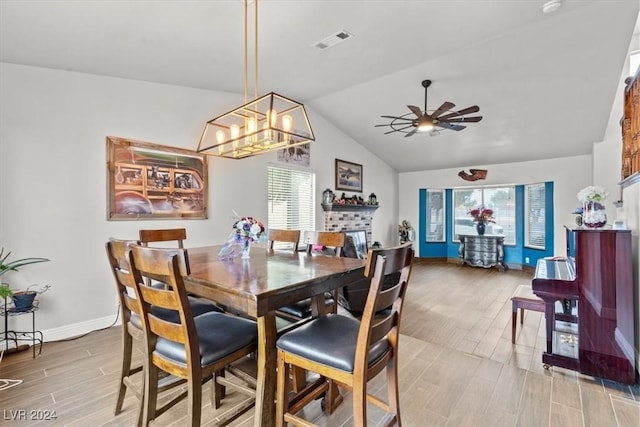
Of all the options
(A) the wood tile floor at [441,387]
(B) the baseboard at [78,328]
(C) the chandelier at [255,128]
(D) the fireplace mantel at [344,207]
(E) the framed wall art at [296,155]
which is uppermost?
(E) the framed wall art at [296,155]

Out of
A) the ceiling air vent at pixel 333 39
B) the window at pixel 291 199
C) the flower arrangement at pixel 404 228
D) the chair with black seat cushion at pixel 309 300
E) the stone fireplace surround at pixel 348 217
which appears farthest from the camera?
the flower arrangement at pixel 404 228

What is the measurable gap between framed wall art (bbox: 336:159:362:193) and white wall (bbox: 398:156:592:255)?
222 cm

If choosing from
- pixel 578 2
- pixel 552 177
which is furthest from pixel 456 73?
pixel 552 177

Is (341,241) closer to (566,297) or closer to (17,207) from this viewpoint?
(566,297)

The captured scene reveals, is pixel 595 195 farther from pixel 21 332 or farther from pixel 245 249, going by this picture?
pixel 21 332

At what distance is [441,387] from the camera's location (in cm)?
215

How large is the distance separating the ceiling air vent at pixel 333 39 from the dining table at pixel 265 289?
7.86 ft

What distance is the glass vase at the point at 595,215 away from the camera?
95.1 inches

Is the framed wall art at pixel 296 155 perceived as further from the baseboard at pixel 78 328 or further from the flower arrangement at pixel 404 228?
the flower arrangement at pixel 404 228

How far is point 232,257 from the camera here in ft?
7.32

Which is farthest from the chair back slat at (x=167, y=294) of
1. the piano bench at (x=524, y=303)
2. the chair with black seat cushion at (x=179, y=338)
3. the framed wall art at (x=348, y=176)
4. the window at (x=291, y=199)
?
the framed wall art at (x=348, y=176)

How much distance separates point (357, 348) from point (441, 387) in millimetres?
1330

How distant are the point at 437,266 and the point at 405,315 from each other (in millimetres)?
3854

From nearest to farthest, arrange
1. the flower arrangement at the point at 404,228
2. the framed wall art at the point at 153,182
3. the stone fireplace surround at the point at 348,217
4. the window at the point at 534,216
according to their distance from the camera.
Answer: the framed wall art at the point at 153,182 < the stone fireplace surround at the point at 348,217 < the window at the point at 534,216 < the flower arrangement at the point at 404,228
